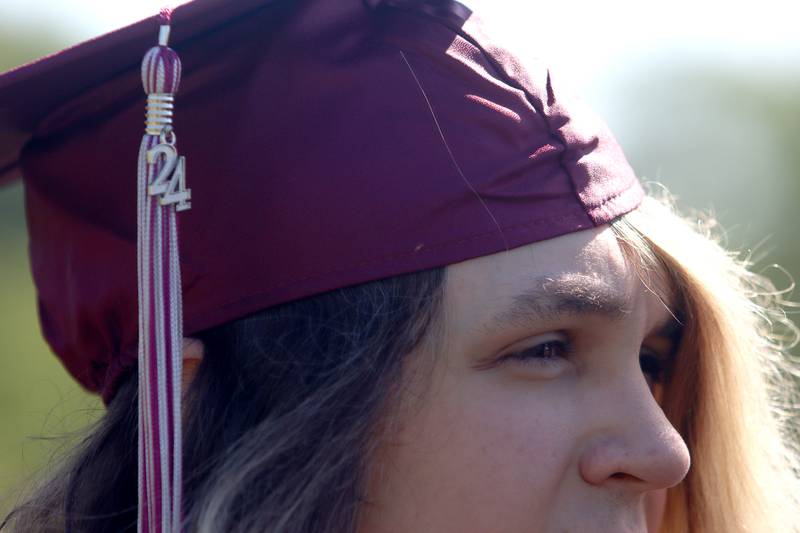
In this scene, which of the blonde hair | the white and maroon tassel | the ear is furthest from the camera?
the blonde hair

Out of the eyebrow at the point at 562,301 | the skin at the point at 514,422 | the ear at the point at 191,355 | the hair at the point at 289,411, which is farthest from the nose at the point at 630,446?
the ear at the point at 191,355

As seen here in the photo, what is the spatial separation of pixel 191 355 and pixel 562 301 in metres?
0.56

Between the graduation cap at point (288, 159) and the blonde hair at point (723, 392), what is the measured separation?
0.29 metres

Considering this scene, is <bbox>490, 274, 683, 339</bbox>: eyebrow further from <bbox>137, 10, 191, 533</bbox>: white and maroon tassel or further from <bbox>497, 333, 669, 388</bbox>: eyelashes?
<bbox>137, 10, 191, 533</bbox>: white and maroon tassel

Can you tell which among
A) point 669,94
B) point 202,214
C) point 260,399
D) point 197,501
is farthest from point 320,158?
point 669,94

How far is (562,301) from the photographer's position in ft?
5.24

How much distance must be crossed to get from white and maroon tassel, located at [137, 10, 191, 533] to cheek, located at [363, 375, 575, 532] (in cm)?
30

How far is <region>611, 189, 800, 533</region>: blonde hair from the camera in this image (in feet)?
6.40

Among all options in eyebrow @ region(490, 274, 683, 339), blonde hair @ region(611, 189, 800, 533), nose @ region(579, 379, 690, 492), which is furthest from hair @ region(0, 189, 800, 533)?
nose @ region(579, 379, 690, 492)

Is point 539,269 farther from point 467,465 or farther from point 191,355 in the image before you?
point 191,355

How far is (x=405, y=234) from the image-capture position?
1566 millimetres

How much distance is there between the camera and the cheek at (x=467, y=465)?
5.19ft

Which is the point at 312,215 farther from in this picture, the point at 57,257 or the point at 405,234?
the point at 57,257

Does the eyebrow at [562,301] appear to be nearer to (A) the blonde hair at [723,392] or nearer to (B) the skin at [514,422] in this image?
(B) the skin at [514,422]
